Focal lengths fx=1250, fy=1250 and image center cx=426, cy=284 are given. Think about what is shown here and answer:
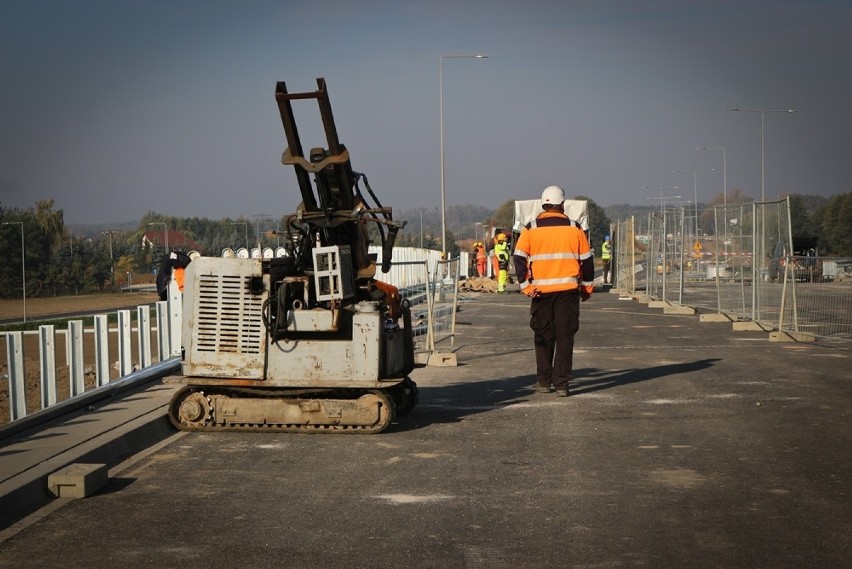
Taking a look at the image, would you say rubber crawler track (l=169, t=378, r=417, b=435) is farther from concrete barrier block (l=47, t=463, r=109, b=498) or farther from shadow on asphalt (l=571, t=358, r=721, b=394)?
shadow on asphalt (l=571, t=358, r=721, b=394)

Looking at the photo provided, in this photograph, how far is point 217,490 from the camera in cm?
834

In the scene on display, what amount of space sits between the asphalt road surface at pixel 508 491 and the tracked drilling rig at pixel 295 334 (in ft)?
0.86

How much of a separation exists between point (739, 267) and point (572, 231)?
11440 mm

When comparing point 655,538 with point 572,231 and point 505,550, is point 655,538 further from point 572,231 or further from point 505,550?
point 572,231

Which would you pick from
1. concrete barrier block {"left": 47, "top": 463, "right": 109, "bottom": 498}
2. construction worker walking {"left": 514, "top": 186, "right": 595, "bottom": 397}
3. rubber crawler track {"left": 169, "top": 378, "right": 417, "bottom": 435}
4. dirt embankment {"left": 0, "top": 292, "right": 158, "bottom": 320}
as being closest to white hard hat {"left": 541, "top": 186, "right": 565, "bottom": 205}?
construction worker walking {"left": 514, "top": 186, "right": 595, "bottom": 397}

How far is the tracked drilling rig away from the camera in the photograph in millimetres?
10742

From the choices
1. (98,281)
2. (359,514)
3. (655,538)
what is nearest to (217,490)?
(359,514)

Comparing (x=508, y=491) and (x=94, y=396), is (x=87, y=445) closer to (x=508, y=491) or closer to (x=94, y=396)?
(x=94, y=396)

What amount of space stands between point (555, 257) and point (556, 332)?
31.0 inches

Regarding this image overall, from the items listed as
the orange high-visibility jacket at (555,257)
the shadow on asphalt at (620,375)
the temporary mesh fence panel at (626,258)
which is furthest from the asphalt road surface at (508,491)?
the temporary mesh fence panel at (626,258)

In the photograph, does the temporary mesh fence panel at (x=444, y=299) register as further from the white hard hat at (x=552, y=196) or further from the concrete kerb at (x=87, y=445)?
the concrete kerb at (x=87, y=445)

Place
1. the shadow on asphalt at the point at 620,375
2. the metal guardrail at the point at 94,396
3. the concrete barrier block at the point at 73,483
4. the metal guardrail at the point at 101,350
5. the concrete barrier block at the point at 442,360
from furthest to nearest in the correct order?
the concrete barrier block at the point at 442,360, the shadow on asphalt at the point at 620,375, the metal guardrail at the point at 101,350, the metal guardrail at the point at 94,396, the concrete barrier block at the point at 73,483

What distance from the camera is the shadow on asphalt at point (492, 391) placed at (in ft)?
38.9

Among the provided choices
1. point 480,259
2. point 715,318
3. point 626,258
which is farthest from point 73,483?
point 480,259
